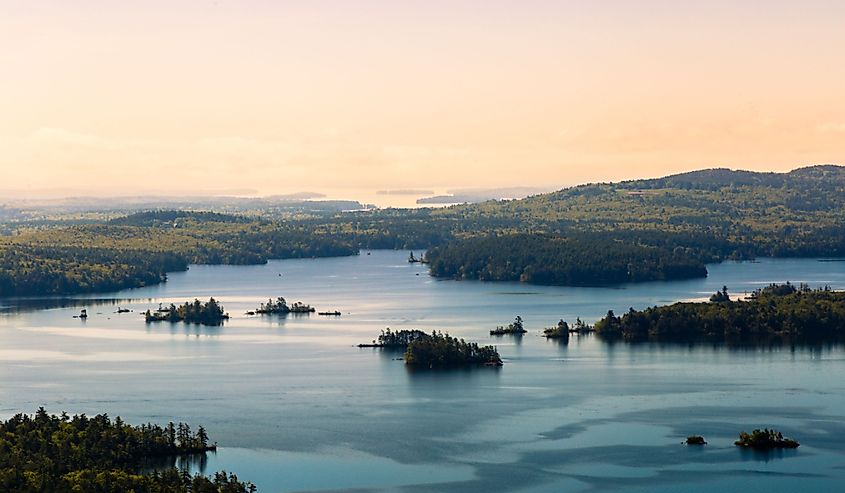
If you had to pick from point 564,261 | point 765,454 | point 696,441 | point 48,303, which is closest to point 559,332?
point 696,441

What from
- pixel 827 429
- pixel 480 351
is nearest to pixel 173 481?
pixel 827 429

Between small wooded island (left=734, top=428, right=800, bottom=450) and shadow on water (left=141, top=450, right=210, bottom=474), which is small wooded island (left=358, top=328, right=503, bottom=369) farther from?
shadow on water (left=141, top=450, right=210, bottom=474)

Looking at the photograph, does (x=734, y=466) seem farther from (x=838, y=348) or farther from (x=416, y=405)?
(x=838, y=348)

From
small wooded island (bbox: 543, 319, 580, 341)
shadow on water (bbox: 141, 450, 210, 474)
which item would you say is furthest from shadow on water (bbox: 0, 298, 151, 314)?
shadow on water (bbox: 141, 450, 210, 474)

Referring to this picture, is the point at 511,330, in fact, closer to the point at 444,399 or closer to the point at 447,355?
the point at 447,355

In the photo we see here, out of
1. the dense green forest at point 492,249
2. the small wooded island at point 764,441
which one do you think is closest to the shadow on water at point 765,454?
the small wooded island at point 764,441

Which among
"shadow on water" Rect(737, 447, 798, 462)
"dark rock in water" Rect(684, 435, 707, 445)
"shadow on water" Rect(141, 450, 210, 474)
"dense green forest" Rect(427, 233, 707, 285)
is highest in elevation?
"dense green forest" Rect(427, 233, 707, 285)
